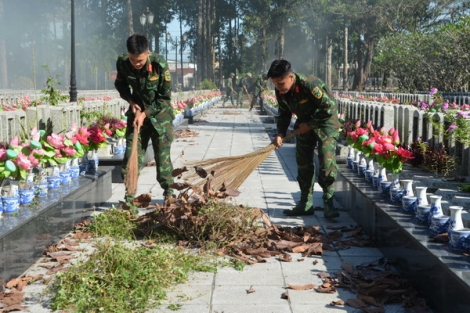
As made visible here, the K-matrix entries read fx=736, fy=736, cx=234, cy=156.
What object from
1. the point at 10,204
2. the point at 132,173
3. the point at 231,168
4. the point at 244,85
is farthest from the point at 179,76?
the point at 10,204

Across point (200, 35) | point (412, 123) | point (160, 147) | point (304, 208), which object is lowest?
point (304, 208)

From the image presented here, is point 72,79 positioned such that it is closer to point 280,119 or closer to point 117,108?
point 117,108

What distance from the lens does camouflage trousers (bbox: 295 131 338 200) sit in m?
7.59

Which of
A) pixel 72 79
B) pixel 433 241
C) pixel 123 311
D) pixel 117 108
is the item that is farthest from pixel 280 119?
pixel 72 79

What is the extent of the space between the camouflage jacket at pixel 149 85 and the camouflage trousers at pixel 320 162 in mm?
1444

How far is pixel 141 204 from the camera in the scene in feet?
24.2

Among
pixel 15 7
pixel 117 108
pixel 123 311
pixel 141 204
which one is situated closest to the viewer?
Result: pixel 123 311

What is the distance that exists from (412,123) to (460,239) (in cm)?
581

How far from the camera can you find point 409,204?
588 centimetres

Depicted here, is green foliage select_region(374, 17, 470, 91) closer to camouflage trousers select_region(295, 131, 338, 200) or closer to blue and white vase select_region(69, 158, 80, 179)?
camouflage trousers select_region(295, 131, 338, 200)

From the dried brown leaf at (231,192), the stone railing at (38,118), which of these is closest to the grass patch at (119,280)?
the dried brown leaf at (231,192)

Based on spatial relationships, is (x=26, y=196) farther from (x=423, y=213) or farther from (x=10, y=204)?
(x=423, y=213)

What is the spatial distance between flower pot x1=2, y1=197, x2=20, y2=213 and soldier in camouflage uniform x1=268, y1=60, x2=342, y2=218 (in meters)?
2.64

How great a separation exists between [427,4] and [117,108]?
42.0m
